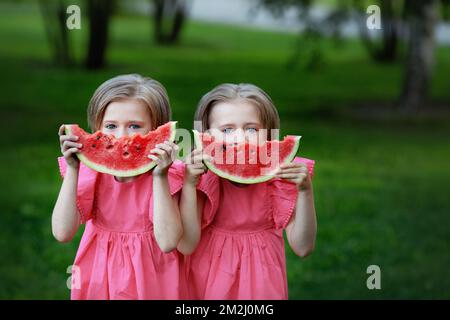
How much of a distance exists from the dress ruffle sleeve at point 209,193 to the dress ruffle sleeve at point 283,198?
0.25 m

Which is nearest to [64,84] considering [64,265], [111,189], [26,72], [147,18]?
[26,72]

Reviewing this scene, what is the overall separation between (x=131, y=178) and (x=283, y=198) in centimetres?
68

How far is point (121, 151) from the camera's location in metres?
3.34

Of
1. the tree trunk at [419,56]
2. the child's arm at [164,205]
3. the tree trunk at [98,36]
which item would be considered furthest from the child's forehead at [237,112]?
the tree trunk at [98,36]

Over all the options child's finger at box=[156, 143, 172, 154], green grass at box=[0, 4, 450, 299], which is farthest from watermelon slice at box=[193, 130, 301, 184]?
green grass at box=[0, 4, 450, 299]

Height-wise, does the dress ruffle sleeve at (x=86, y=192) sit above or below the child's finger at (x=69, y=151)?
below

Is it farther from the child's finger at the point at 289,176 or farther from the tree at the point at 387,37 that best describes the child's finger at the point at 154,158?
the tree at the point at 387,37

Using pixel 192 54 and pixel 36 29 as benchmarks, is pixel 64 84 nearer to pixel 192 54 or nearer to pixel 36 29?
pixel 36 29

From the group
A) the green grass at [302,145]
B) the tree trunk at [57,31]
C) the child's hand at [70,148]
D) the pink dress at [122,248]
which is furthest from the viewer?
the tree trunk at [57,31]

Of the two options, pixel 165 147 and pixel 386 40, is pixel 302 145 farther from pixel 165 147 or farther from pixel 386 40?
pixel 165 147

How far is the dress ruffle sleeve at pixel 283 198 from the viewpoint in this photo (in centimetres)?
344

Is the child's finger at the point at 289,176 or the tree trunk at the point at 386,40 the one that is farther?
the tree trunk at the point at 386,40

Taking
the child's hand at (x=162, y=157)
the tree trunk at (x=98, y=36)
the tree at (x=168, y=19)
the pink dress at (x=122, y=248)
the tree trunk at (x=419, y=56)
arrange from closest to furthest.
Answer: the child's hand at (x=162, y=157), the pink dress at (x=122, y=248), the tree trunk at (x=419, y=56), the tree trunk at (x=98, y=36), the tree at (x=168, y=19)

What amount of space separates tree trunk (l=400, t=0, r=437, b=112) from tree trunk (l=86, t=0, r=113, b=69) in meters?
5.02
